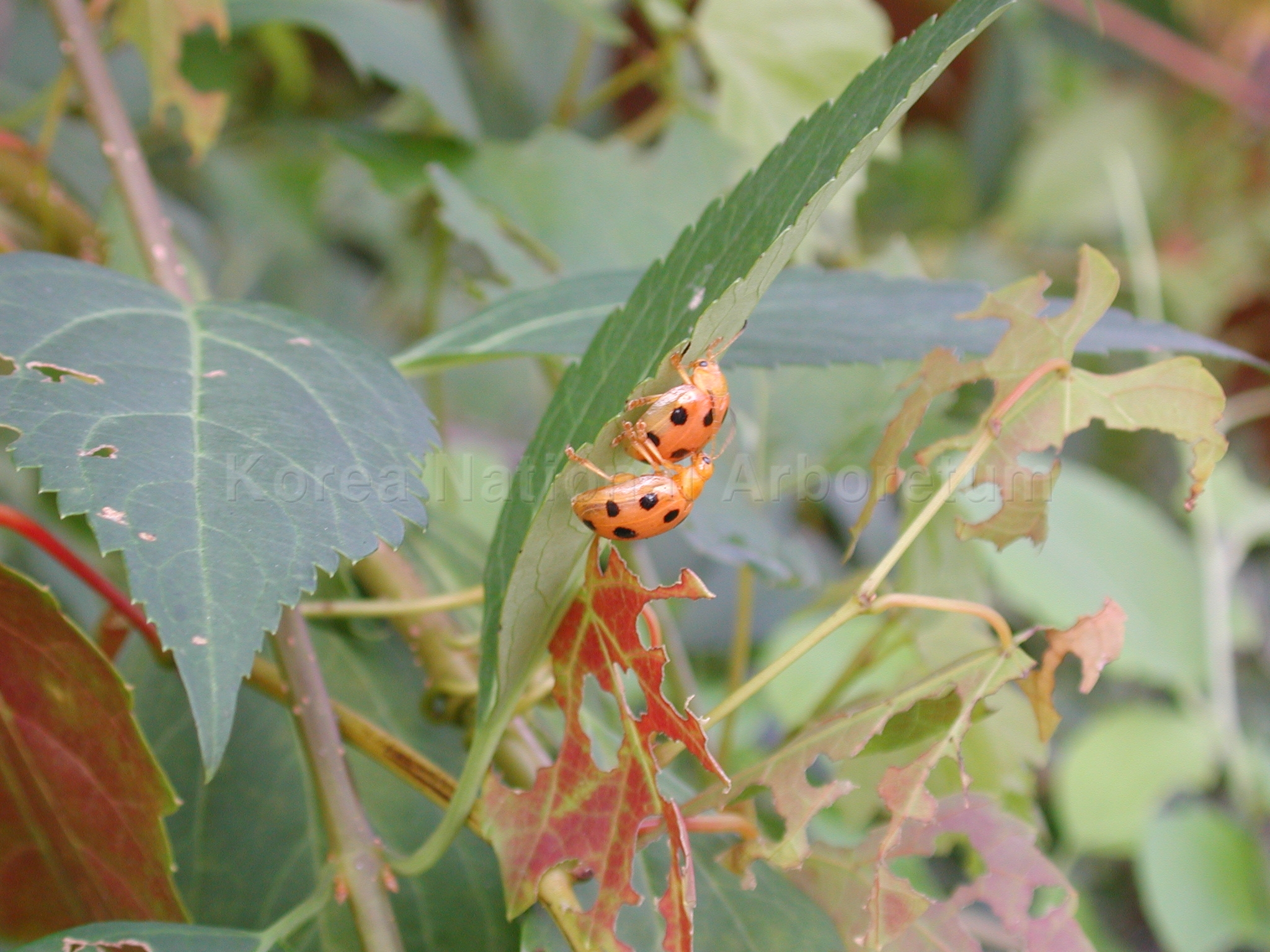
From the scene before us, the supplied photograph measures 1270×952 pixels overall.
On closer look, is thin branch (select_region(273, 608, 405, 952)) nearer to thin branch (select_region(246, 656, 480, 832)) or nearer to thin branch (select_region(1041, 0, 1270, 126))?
thin branch (select_region(246, 656, 480, 832))


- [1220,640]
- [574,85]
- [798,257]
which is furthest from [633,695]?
[1220,640]

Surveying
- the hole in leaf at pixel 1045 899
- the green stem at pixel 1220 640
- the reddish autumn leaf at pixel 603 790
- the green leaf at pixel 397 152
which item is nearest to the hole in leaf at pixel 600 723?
the reddish autumn leaf at pixel 603 790

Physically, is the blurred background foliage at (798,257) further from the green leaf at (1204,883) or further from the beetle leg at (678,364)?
the beetle leg at (678,364)

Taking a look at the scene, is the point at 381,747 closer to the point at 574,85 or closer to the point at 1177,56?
the point at 574,85

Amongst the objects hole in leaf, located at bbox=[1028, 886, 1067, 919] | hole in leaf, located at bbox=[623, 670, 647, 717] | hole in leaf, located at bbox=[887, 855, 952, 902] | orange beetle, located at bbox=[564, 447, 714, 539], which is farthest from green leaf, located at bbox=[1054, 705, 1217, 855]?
orange beetle, located at bbox=[564, 447, 714, 539]

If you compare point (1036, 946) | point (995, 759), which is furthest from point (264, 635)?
point (995, 759)

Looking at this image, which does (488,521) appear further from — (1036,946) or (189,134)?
(1036,946)
